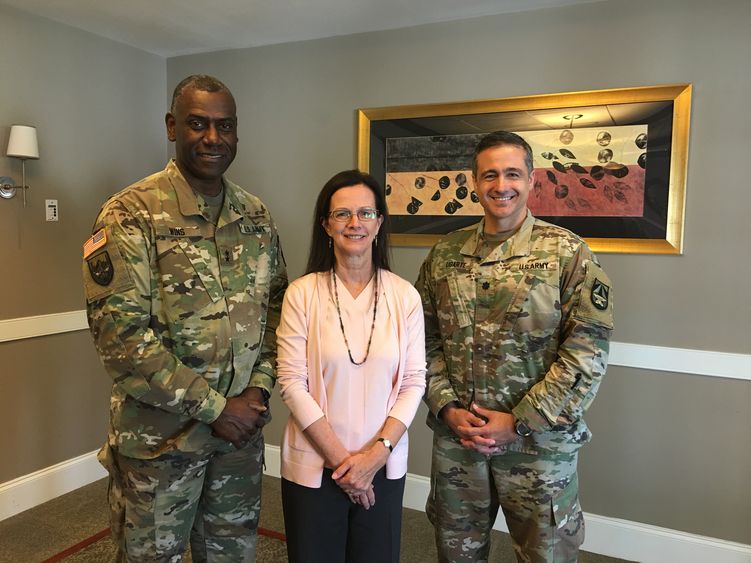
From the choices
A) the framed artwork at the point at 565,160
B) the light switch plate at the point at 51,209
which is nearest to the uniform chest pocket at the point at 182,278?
the framed artwork at the point at 565,160

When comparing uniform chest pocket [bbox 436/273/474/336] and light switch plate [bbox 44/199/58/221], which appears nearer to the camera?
uniform chest pocket [bbox 436/273/474/336]

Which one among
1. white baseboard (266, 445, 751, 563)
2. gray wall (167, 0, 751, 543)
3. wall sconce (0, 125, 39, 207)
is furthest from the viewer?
wall sconce (0, 125, 39, 207)

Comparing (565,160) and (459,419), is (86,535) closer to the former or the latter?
(459,419)

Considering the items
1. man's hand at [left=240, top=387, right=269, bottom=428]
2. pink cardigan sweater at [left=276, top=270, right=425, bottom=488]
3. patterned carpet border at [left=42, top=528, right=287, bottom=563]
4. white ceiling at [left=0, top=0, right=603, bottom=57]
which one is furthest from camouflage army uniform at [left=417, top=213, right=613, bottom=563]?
white ceiling at [left=0, top=0, right=603, bottom=57]

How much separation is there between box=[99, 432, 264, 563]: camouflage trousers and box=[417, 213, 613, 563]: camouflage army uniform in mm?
583

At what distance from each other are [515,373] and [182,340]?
940 millimetres

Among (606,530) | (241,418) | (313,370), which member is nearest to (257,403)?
(241,418)

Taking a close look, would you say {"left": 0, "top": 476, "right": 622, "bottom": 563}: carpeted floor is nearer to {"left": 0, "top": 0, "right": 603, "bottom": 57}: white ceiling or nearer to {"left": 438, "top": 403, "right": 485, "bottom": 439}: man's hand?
{"left": 438, "top": 403, "right": 485, "bottom": 439}: man's hand

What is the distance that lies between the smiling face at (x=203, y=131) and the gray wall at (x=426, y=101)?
56.2 inches

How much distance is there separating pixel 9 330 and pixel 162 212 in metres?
1.69

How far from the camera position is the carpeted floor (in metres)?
2.47

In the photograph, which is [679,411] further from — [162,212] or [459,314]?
[162,212]

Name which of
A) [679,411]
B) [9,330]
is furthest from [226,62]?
[679,411]

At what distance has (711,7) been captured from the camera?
7.31ft
